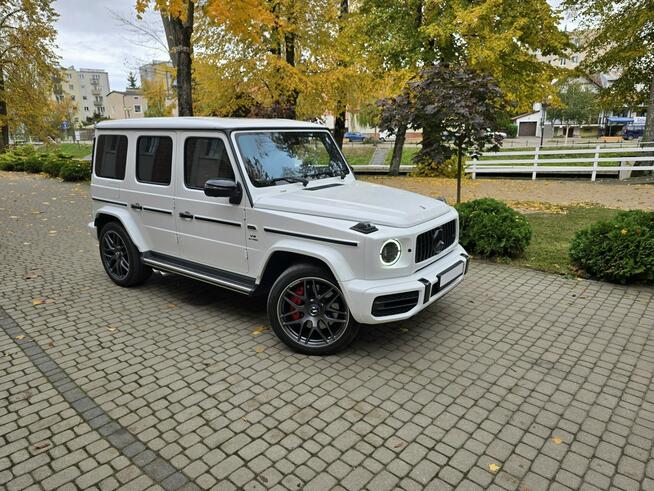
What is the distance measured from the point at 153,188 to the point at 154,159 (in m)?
0.33

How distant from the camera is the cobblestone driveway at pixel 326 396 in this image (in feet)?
9.36

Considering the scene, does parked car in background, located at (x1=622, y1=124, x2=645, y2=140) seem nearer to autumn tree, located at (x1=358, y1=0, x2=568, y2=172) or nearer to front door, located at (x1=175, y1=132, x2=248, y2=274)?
autumn tree, located at (x1=358, y1=0, x2=568, y2=172)

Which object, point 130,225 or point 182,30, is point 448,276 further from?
point 182,30

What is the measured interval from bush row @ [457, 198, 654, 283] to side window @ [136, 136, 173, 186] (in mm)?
4506

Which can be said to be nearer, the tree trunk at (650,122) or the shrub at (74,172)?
the tree trunk at (650,122)

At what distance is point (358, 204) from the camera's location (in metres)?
4.21

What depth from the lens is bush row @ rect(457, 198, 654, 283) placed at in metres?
5.92

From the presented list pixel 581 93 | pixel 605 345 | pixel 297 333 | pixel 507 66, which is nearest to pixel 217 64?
pixel 507 66

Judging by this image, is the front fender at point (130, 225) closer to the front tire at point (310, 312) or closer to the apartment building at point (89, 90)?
the front tire at point (310, 312)

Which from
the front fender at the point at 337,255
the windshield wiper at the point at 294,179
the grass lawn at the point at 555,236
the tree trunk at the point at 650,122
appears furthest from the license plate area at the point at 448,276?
the tree trunk at the point at 650,122

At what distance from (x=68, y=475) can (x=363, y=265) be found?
2.42 meters

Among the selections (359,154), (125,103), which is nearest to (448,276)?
(359,154)

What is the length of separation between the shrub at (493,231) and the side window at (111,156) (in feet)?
16.2

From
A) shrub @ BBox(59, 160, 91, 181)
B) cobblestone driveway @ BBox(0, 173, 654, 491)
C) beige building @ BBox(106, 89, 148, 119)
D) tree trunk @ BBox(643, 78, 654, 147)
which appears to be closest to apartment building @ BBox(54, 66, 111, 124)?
beige building @ BBox(106, 89, 148, 119)
